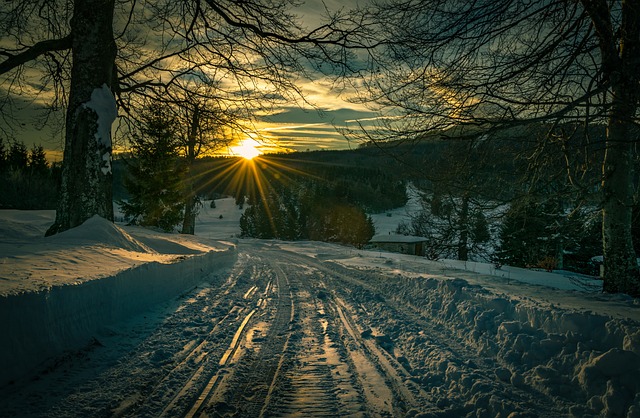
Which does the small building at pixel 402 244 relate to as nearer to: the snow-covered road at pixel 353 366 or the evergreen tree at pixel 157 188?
the evergreen tree at pixel 157 188

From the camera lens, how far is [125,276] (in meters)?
4.90

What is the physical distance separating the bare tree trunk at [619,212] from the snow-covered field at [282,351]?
1.00 meters

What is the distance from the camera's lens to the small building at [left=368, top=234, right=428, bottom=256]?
50.6m

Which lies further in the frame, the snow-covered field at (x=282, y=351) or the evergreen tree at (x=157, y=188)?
the evergreen tree at (x=157, y=188)

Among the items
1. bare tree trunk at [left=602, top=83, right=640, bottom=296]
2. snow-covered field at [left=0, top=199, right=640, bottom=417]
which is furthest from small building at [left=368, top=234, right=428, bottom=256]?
snow-covered field at [left=0, top=199, right=640, bottom=417]

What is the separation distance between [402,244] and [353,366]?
4952 cm

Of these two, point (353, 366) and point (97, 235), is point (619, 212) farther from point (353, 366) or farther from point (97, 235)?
point (97, 235)

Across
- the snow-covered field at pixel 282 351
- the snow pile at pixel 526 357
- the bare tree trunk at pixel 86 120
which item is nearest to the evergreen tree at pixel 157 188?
the bare tree trunk at pixel 86 120

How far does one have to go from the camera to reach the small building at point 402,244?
50.6 m

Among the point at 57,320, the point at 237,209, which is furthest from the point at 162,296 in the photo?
the point at 237,209

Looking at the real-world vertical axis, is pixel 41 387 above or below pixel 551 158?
below

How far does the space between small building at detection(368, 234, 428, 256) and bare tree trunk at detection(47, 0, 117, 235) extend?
47059 millimetres

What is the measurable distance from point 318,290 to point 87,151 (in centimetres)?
583

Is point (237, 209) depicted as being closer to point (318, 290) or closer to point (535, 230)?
point (535, 230)
